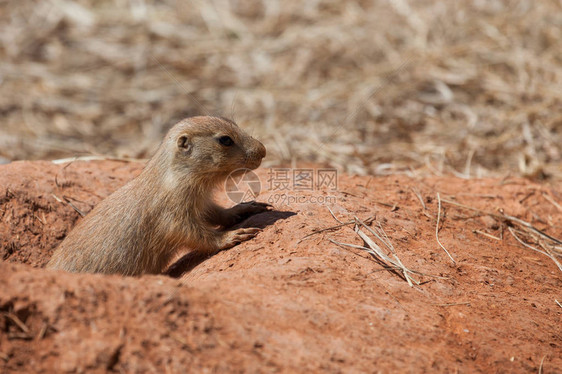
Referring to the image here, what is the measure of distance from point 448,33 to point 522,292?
28.2ft

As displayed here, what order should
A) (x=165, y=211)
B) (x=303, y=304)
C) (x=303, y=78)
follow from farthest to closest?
1. (x=303, y=78)
2. (x=165, y=211)
3. (x=303, y=304)

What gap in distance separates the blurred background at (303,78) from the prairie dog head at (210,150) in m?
2.94

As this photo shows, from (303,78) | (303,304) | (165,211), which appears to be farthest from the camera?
(303,78)

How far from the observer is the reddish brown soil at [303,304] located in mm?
3018

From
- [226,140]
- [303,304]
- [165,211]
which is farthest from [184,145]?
[303,304]

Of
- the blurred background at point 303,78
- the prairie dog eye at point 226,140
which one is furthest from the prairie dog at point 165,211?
the blurred background at point 303,78

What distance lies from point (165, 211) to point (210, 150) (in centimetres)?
68

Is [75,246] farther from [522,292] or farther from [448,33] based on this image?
[448,33]

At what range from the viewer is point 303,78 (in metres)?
11.8

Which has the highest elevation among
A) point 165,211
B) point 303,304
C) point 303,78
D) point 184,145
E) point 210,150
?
point 184,145

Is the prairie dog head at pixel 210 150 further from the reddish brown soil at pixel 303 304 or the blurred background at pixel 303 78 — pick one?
the blurred background at pixel 303 78

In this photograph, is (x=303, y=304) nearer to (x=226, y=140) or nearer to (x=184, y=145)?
(x=226, y=140)

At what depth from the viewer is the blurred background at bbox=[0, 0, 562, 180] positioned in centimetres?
912

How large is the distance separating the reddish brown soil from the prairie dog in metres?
0.34
